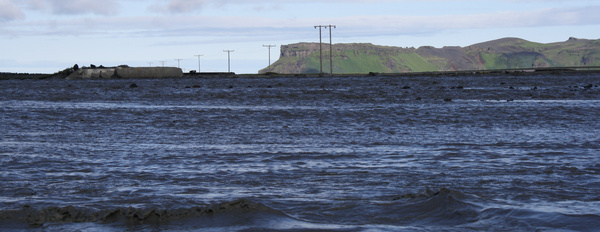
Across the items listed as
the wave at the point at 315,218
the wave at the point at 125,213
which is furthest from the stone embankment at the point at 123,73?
the wave at the point at 315,218

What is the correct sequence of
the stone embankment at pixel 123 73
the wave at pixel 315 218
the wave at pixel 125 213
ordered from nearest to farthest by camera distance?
the wave at pixel 315 218 → the wave at pixel 125 213 → the stone embankment at pixel 123 73

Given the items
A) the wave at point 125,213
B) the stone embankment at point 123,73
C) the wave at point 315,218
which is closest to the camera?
the wave at point 315,218

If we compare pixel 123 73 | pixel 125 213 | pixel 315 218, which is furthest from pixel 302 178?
pixel 123 73

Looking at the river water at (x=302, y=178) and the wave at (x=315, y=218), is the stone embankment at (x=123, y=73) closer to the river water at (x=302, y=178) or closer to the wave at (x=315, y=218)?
the river water at (x=302, y=178)

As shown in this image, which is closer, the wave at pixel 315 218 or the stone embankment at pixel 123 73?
the wave at pixel 315 218

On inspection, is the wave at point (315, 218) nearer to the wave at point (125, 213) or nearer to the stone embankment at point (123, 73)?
the wave at point (125, 213)

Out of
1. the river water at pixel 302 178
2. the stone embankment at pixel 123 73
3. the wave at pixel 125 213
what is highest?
the wave at pixel 125 213

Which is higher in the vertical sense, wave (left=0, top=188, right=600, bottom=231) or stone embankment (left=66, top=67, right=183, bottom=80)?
wave (left=0, top=188, right=600, bottom=231)

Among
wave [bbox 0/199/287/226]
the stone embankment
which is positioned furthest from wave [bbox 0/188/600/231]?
the stone embankment

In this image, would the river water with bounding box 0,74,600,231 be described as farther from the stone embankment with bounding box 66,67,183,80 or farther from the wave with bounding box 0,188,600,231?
the stone embankment with bounding box 66,67,183,80

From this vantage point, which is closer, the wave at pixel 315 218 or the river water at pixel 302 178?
the wave at pixel 315 218

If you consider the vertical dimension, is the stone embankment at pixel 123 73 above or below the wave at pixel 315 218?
below

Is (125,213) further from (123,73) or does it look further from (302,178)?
(123,73)

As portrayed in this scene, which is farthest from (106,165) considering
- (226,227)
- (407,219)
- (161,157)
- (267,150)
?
(407,219)
